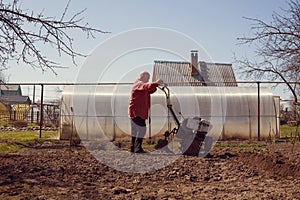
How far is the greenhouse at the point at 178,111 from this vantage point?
548 inches

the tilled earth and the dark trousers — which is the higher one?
the dark trousers

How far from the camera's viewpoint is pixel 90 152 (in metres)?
8.73

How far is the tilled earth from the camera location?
16.0 feet

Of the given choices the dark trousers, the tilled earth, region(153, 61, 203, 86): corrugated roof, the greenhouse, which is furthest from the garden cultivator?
region(153, 61, 203, 86): corrugated roof

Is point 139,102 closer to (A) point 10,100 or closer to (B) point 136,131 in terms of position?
(B) point 136,131

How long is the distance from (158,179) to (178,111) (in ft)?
27.2

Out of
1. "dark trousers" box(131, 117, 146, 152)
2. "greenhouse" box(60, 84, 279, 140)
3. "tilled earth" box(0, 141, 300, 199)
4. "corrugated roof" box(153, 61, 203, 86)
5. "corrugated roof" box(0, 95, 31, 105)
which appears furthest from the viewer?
"corrugated roof" box(153, 61, 203, 86)

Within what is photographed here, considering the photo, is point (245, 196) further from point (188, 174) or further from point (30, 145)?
point (30, 145)

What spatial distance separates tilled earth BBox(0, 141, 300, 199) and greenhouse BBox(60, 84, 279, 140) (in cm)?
610

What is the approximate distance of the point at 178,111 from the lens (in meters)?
14.3

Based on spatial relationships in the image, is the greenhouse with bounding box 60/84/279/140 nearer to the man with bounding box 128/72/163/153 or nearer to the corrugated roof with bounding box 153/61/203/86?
the man with bounding box 128/72/163/153

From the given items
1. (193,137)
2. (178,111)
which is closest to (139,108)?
(193,137)

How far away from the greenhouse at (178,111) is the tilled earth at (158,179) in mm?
6103

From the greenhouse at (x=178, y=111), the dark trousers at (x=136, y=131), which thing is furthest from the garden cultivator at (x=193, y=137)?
the greenhouse at (x=178, y=111)
